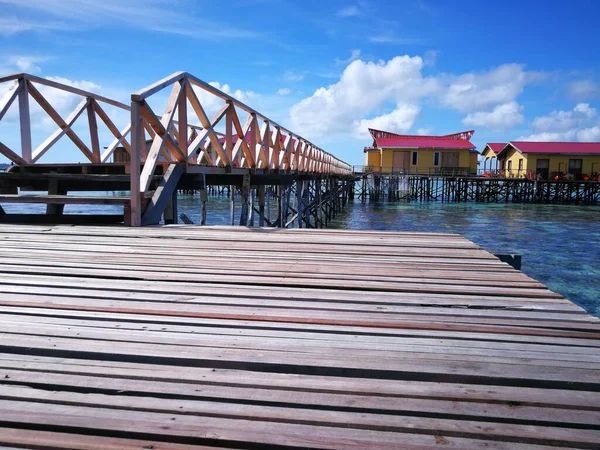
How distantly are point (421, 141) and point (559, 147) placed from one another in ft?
42.3

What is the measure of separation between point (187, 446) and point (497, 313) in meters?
1.77

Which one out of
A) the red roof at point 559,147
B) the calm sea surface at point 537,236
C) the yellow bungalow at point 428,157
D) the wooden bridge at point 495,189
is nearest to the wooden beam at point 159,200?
the calm sea surface at point 537,236

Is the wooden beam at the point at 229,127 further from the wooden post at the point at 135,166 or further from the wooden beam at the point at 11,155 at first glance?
the wooden beam at the point at 11,155

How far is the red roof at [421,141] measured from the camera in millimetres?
49453

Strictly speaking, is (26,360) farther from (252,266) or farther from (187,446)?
(252,266)

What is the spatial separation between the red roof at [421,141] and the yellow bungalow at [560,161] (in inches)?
203

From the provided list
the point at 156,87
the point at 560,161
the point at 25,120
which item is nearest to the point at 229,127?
the point at 156,87

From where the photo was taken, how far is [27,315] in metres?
2.46

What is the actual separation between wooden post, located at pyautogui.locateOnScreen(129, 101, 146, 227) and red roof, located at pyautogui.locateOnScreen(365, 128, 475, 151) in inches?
1782

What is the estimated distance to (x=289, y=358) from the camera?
1989mm

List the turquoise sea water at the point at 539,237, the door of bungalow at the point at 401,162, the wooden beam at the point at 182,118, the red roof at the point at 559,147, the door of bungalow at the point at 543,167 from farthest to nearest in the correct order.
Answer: the door of bungalow at the point at 401,162
the door of bungalow at the point at 543,167
the red roof at the point at 559,147
the turquoise sea water at the point at 539,237
the wooden beam at the point at 182,118

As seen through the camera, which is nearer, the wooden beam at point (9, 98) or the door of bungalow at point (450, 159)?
the wooden beam at point (9, 98)

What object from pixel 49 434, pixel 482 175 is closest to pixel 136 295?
pixel 49 434

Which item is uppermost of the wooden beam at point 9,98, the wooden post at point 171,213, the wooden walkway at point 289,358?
the wooden beam at point 9,98
